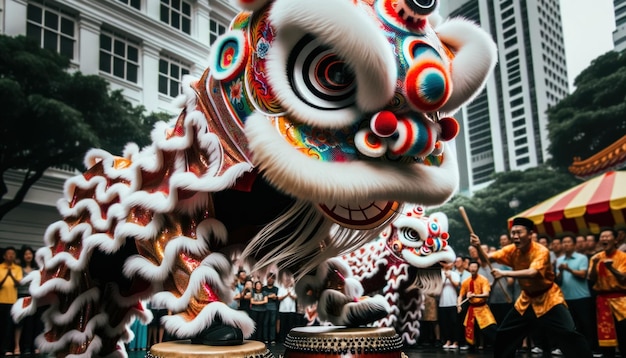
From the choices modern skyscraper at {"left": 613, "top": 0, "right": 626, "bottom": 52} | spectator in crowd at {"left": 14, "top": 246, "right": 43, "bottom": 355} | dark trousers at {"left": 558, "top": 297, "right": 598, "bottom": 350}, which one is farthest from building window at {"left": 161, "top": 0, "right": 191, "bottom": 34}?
modern skyscraper at {"left": 613, "top": 0, "right": 626, "bottom": 52}

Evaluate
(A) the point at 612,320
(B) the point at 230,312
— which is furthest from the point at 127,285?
(A) the point at 612,320

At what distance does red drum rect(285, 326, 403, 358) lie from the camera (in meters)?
1.52

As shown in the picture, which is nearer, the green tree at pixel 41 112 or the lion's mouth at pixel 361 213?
the lion's mouth at pixel 361 213

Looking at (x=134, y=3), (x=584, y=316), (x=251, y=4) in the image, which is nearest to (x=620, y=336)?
(x=584, y=316)

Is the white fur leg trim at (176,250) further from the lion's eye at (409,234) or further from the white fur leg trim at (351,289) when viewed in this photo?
the lion's eye at (409,234)

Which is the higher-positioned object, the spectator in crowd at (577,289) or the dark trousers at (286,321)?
the spectator in crowd at (577,289)

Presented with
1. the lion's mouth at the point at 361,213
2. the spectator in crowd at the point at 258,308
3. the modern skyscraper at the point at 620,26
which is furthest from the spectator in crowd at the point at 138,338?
the modern skyscraper at the point at 620,26

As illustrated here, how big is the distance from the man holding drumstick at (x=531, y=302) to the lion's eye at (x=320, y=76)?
7.57ft

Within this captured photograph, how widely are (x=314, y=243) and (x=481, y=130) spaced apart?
16546mm

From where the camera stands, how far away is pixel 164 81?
11.9 metres

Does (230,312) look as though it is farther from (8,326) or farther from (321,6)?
(8,326)

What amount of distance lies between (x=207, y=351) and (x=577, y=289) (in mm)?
5338

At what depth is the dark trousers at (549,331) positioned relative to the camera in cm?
312

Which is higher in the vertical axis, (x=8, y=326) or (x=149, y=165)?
(x=149, y=165)
